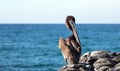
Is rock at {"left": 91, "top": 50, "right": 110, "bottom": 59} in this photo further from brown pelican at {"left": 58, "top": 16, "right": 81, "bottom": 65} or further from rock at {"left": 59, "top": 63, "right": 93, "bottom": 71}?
rock at {"left": 59, "top": 63, "right": 93, "bottom": 71}

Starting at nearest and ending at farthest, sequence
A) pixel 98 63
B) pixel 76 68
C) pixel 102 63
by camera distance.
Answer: pixel 76 68 < pixel 102 63 < pixel 98 63

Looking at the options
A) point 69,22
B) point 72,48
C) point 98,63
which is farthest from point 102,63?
point 69,22

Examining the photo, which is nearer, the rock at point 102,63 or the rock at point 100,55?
the rock at point 102,63

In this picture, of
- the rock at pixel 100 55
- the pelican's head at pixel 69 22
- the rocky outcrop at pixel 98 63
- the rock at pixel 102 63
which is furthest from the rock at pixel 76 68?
the pelican's head at pixel 69 22

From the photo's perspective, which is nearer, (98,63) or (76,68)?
(76,68)

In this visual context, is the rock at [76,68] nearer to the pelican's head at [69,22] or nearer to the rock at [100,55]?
the rock at [100,55]

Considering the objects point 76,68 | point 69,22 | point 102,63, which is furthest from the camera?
point 69,22


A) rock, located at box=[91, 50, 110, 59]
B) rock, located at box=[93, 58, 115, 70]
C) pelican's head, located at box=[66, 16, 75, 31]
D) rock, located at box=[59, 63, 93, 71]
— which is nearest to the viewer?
rock, located at box=[59, 63, 93, 71]

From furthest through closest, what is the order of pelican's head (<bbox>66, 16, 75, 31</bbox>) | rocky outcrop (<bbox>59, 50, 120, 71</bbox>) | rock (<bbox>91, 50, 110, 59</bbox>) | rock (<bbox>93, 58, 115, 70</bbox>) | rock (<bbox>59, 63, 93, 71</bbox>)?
rock (<bbox>91, 50, 110, 59</bbox>), pelican's head (<bbox>66, 16, 75, 31</bbox>), rock (<bbox>93, 58, 115, 70</bbox>), rocky outcrop (<bbox>59, 50, 120, 71</bbox>), rock (<bbox>59, 63, 93, 71</bbox>)

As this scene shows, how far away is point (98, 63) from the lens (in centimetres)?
1304

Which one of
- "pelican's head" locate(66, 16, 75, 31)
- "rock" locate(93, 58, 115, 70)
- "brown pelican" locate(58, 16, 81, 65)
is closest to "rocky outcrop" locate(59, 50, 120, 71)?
"rock" locate(93, 58, 115, 70)

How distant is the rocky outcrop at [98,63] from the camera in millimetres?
12305

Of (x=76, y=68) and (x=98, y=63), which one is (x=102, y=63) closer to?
(x=98, y=63)

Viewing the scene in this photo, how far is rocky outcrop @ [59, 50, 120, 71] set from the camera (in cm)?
1230
